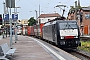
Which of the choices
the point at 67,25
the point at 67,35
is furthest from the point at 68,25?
the point at 67,35

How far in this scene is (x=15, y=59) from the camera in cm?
1498

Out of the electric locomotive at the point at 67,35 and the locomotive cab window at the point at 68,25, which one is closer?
the electric locomotive at the point at 67,35

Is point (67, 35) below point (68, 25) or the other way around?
below

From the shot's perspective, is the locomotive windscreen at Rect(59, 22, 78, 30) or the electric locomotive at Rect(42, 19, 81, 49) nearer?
the electric locomotive at Rect(42, 19, 81, 49)

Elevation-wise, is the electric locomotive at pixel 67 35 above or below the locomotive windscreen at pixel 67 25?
below

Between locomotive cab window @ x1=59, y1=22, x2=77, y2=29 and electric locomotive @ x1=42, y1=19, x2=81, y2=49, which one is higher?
locomotive cab window @ x1=59, y1=22, x2=77, y2=29

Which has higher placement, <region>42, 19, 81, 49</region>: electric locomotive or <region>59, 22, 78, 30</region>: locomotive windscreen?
<region>59, 22, 78, 30</region>: locomotive windscreen

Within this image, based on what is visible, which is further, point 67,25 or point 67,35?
A: point 67,25

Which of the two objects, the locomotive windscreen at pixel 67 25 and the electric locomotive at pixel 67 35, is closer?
the electric locomotive at pixel 67 35

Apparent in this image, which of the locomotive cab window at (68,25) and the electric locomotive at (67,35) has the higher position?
the locomotive cab window at (68,25)

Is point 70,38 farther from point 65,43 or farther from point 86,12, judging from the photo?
point 86,12

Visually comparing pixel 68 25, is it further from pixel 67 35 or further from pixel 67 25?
pixel 67 35

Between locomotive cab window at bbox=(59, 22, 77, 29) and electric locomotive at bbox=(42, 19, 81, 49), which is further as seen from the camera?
locomotive cab window at bbox=(59, 22, 77, 29)

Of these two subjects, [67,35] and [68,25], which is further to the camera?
[68,25]
